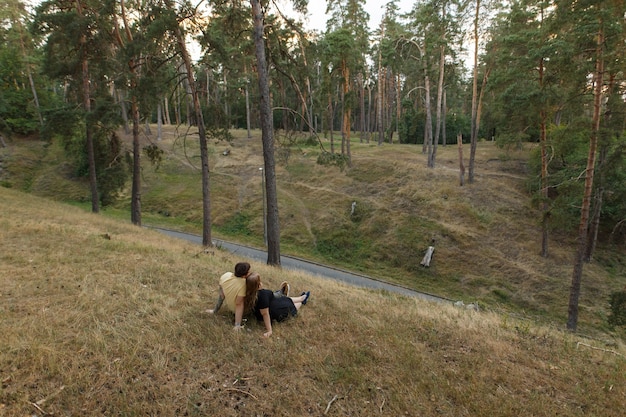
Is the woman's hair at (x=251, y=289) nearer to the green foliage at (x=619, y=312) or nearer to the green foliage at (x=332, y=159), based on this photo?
the green foliage at (x=332, y=159)

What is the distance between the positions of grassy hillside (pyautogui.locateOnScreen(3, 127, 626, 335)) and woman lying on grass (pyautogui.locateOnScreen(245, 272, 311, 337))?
7.48 metres

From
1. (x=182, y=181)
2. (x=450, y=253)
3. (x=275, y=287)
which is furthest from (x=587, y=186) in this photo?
(x=182, y=181)

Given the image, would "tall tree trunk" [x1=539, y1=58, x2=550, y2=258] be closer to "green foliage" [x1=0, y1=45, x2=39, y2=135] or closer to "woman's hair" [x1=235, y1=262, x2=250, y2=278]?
"woman's hair" [x1=235, y1=262, x2=250, y2=278]

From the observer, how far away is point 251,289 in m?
5.32

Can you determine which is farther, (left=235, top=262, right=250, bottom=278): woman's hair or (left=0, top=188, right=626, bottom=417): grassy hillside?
(left=235, top=262, right=250, bottom=278): woman's hair

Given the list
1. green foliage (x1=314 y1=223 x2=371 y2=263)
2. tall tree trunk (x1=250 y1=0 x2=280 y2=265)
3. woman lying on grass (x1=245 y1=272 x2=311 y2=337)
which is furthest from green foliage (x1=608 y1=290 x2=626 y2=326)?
woman lying on grass (x1=245 y1=272 x2=311 y2=337)

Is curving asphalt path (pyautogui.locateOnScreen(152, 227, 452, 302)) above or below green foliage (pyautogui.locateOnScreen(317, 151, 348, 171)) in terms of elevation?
below

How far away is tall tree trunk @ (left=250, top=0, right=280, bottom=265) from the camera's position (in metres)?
11.0

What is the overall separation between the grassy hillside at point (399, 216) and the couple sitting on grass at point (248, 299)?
7.60m

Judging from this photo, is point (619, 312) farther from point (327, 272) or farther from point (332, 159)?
point (327, 272)

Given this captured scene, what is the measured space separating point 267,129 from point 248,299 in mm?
7372

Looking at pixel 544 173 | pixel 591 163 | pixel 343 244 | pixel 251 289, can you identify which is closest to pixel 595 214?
pixel 544 173

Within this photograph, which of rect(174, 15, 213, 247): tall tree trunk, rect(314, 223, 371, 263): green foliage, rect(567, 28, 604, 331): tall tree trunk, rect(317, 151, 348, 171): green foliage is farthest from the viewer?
rect(314, 223, 371, 263): green foliage

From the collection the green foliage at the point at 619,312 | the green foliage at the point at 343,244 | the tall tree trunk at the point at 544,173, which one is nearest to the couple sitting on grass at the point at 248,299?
the tall tree trunk at the point at 544,173
